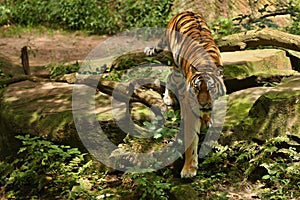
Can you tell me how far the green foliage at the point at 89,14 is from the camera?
10.5 meters

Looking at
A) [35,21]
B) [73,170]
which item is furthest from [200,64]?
[35,21]

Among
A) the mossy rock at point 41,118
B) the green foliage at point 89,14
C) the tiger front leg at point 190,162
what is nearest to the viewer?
the tiger front leg at point 190,162

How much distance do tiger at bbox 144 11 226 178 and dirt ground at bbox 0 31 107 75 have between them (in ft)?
11.8

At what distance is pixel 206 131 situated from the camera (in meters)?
4.81

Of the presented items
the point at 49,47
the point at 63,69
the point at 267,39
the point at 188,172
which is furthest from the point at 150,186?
the point at 49,47

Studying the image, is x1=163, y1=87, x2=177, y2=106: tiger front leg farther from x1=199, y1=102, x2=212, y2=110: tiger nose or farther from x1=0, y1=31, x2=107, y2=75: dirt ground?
Answer: x1=0, y1=31, x2=107, y2=75: dirt ground

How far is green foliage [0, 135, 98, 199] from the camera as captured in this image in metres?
4.57

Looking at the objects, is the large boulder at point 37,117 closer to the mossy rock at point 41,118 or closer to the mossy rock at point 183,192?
the mossy rock at point 41,118

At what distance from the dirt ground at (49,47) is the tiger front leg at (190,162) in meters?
4.54

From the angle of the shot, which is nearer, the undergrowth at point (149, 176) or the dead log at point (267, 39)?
the undergrowth at point (149, 176)

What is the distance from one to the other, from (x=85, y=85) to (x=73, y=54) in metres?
3.67

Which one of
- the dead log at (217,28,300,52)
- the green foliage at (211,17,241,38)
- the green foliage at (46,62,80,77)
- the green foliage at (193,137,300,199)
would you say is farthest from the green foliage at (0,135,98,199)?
the green foliage at (211,17,241,38)

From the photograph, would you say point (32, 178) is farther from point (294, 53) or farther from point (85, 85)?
point (294, 53)

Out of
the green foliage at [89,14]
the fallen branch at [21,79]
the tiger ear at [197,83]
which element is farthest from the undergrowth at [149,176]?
the green foliage at [89,14]
